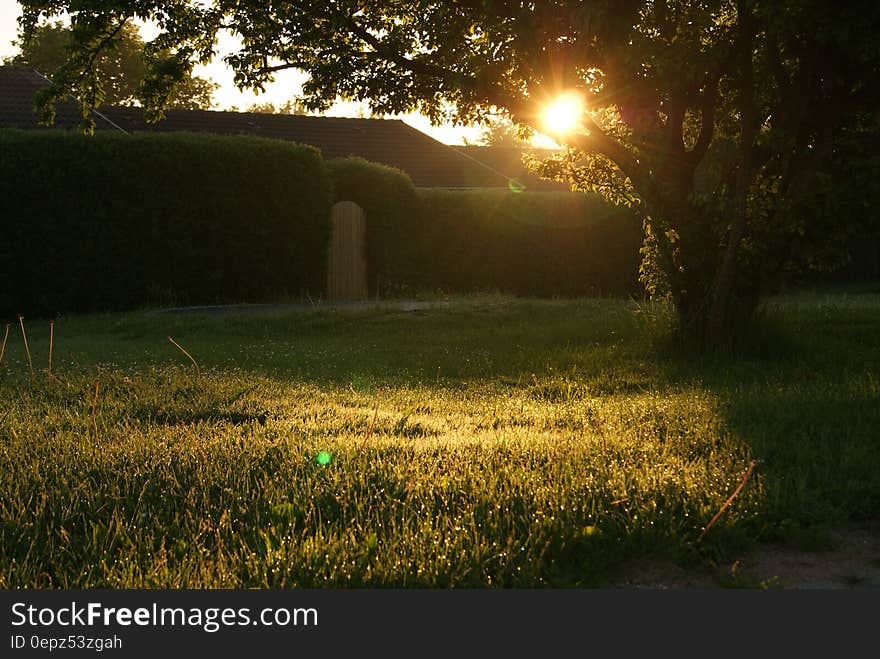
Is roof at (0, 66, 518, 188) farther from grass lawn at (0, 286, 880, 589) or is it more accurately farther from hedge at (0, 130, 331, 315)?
grass lawn at (0, 286, 880, 589)

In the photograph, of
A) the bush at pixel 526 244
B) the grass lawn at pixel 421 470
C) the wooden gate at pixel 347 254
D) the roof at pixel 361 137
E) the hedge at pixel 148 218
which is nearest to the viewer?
the grass lawn at pixel 421 470

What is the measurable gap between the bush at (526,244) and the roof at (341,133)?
23.2 ft

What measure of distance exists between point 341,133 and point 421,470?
2984cm

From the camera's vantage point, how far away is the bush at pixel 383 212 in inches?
930

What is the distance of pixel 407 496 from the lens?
4.91 meters

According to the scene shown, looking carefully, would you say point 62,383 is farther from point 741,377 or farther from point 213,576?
point 741,377

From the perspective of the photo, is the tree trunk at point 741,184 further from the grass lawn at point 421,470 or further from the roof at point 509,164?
the roof at point 509,164

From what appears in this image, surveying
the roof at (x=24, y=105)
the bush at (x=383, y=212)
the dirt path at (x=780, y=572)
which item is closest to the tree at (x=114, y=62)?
the roof at (x=24, y=105)

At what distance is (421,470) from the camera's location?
543cm

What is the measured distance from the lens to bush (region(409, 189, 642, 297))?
24609 millimetres

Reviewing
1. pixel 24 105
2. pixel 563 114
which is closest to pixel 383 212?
pixel 24 105

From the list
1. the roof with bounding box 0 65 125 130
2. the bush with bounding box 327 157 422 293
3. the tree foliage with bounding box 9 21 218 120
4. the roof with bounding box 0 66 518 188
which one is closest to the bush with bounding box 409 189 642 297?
the bush with bounding box 327 157 422 293

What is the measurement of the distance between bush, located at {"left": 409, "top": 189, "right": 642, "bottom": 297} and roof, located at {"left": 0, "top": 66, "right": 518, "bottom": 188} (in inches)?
278

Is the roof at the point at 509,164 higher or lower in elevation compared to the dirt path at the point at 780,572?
higher
